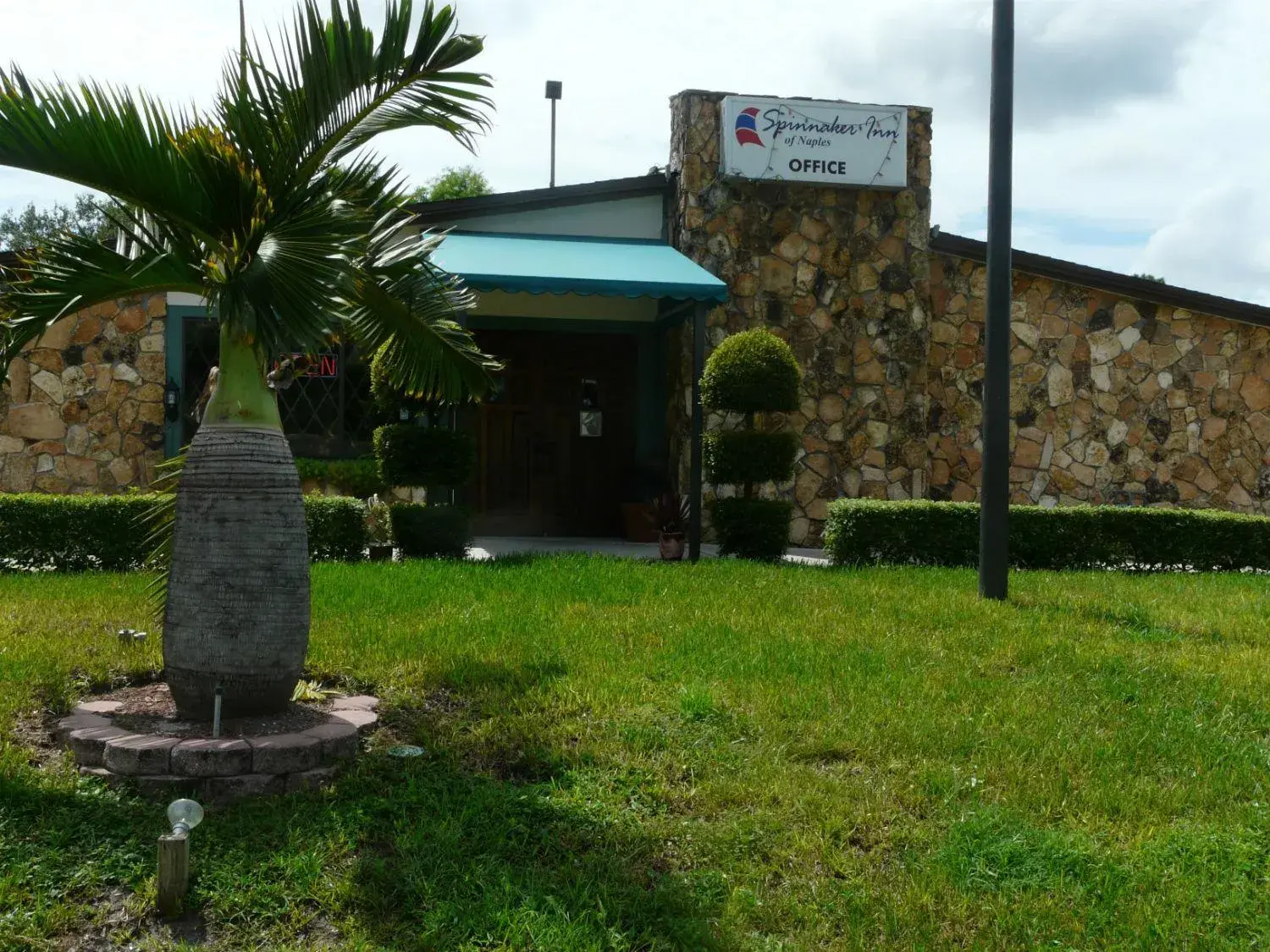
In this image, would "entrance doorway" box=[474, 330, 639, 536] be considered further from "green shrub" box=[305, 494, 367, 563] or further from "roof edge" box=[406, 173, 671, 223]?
"green shrub" box=[305, 494, 367, 563]

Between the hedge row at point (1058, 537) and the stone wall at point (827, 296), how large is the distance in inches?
99.3

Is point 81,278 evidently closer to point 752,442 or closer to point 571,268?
point 571,268

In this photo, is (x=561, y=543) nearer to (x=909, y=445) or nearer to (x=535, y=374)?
(x=535, y=374)

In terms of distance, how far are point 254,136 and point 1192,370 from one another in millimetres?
14102

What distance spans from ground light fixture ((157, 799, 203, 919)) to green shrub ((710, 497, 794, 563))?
8621 millimetres

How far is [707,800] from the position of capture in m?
4.59

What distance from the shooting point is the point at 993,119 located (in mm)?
9359

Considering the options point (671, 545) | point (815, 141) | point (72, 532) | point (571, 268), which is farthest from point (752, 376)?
point (72, 532)

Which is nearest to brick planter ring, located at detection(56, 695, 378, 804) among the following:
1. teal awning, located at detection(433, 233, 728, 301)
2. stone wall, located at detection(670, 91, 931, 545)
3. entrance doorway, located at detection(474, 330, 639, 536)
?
teal awning, located at detection(433, 233, 728, 301)

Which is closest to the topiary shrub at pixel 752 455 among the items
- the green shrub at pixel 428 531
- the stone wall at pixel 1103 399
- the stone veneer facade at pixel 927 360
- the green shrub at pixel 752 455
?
the green shrub at pixel 752 455

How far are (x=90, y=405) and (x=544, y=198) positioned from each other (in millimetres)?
5961

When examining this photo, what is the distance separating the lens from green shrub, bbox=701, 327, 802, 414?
39.2 feet

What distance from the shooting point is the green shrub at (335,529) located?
11.0m

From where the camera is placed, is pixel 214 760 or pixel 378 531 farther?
pixel 378 531
